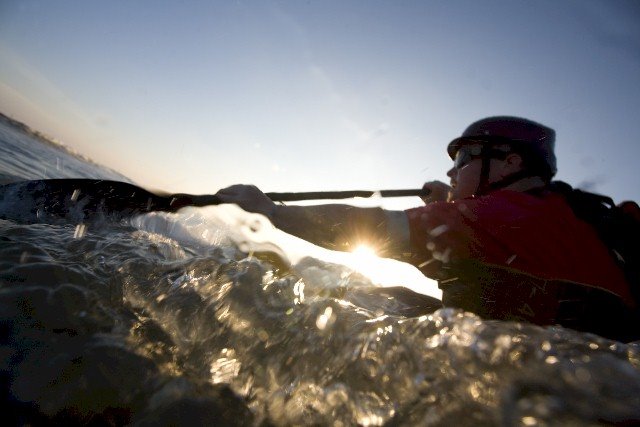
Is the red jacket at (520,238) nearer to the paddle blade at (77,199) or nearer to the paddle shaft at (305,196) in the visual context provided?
the paddle shaft at (305,196)

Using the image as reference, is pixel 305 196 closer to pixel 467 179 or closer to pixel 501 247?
pixel 467 179

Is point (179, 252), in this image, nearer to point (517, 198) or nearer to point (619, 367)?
point (517, 198)

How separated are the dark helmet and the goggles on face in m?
0.08

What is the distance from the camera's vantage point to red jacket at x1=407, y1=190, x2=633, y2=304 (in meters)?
2.49

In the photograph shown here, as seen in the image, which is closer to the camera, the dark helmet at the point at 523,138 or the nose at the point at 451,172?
the dark helmet at the point at 523,138

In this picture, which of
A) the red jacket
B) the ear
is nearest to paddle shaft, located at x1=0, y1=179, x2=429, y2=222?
the ear

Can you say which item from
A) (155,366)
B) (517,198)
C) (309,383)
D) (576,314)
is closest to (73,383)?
(155,366)

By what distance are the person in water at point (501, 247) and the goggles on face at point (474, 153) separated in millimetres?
1074

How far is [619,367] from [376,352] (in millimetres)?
1082

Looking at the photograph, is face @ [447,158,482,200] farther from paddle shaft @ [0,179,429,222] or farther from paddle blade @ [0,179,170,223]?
paddle blade @ [0,179,170,223]

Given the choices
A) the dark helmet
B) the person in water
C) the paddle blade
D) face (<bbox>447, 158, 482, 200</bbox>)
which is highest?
the dark helmet

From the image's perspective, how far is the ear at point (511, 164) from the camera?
13.1ft

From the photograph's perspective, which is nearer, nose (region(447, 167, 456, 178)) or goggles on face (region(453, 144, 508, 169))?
goggles on face (region(453, 144, 508, 169))

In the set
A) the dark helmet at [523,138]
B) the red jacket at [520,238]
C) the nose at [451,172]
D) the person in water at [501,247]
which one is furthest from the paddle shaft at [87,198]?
the red jacket at [520,238]
